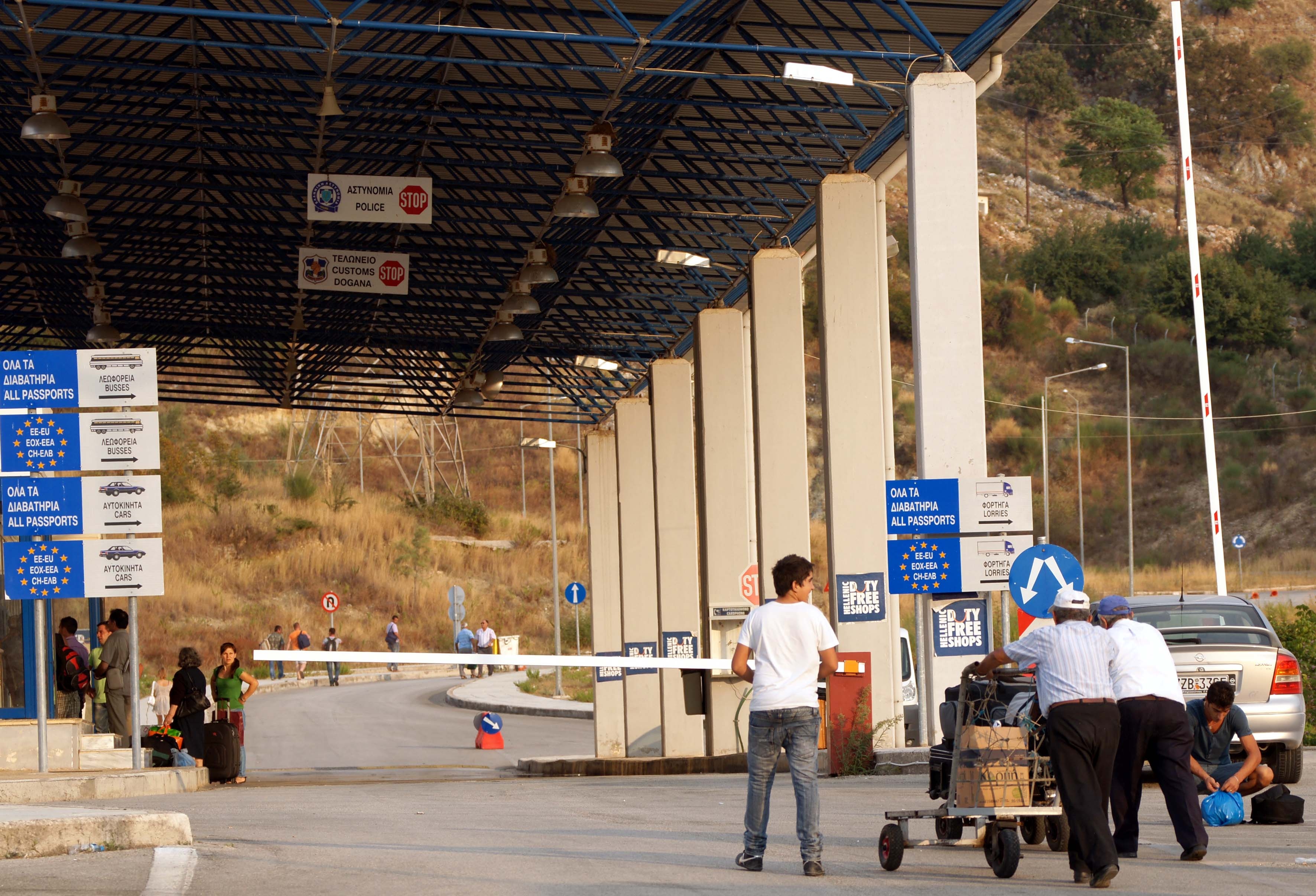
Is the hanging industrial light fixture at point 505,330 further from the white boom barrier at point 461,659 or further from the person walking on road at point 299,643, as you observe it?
the person walking on road at point 299,643

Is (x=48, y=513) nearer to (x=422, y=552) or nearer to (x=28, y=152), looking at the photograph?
(x=28, y=152)

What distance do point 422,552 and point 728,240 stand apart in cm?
5338

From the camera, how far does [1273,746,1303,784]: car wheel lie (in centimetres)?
1494

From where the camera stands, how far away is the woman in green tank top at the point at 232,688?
20.8 meters

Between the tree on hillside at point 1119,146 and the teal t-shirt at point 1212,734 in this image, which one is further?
the tree on hillside at point 1119,146

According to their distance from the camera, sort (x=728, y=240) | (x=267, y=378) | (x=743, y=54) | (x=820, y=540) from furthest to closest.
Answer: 1. (x=820, y=540)
2. (x=267, y=378)
3. (x=728, y=240)
4. (x=743, y=54)

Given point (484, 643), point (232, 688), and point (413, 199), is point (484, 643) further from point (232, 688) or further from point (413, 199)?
point (232, 688)

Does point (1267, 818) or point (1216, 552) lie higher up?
point (1216, 552)

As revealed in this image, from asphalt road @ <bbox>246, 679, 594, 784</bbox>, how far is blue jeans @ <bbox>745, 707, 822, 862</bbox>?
1354 cm

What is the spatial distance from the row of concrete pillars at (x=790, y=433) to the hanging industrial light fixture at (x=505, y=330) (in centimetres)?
355

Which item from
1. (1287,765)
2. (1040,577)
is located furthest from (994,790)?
(1287,765)

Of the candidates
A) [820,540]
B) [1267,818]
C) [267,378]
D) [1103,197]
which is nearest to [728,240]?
[267,378]

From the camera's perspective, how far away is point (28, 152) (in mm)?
25141

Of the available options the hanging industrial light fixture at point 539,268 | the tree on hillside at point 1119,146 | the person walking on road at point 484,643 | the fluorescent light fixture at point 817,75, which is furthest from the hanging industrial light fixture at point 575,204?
the tree on hillside at point 1119,146
